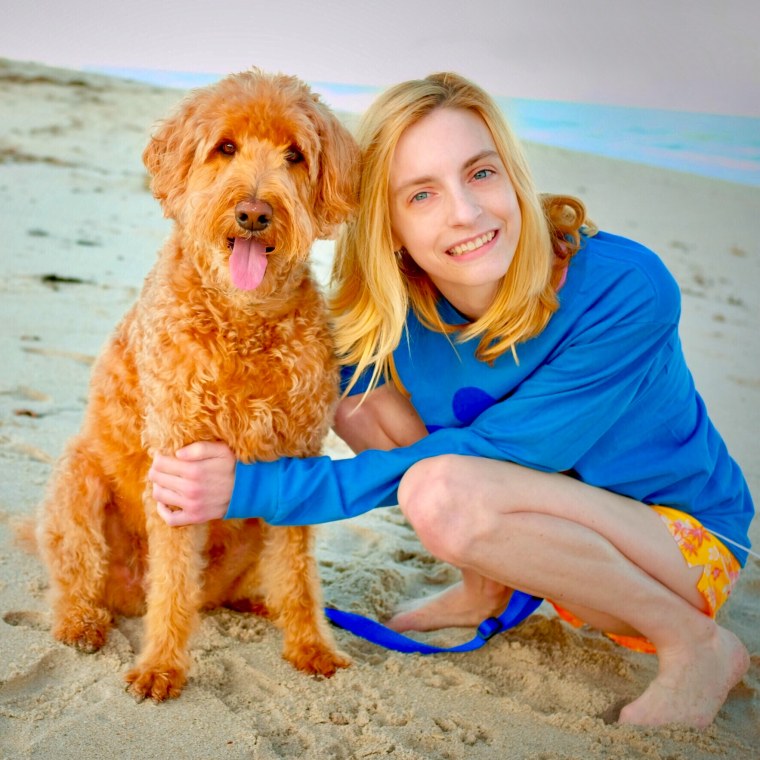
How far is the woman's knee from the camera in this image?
239 centimetres

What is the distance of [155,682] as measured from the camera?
7.50 ft

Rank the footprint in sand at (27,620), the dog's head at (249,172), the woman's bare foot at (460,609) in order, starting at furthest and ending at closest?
1. the woman's bare foot at (460,609)
2. the footprint in sand at (27,620)
3. the dog's head at (249,172)

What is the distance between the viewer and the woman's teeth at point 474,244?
2.50 meters

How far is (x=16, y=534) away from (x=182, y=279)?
1.15 meters

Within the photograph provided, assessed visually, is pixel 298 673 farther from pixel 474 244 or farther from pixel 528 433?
pixel 474 244

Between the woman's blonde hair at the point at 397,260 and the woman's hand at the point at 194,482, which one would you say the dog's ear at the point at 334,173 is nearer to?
the woman's blonde hair at the point at 397,260

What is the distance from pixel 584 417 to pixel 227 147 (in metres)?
1.26

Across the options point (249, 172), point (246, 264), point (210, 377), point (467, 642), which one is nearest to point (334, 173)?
point (249, 172)

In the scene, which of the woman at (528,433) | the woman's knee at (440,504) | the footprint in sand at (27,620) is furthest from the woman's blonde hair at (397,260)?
the footprint in sand at (27,620)

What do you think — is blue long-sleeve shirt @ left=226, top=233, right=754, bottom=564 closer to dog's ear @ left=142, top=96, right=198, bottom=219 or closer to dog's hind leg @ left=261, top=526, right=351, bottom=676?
dog's hind leg @ left=261, top=526, right=351, bottom=676

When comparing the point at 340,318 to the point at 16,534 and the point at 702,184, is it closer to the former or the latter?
the point at 16,534

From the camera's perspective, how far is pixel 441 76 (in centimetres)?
258

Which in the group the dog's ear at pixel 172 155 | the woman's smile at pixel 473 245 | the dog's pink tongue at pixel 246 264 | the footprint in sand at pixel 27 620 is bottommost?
the footprint in sand at pixel 27 620

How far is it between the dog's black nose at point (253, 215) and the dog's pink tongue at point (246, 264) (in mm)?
55
